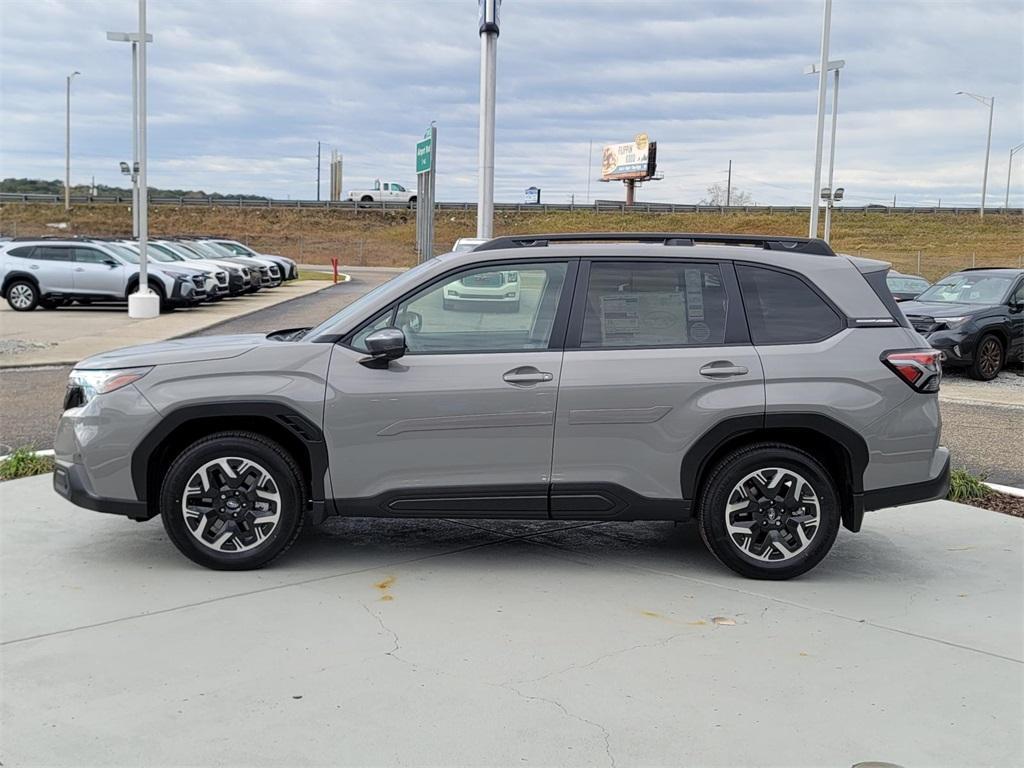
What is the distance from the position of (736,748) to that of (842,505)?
2.25 meters

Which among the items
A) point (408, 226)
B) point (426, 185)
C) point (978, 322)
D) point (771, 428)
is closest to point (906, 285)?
point (978, 322)

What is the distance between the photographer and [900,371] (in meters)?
5.32

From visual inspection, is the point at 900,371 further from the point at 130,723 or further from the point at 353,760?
the point at 130,723

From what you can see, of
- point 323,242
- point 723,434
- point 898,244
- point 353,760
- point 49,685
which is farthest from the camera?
point 323,242

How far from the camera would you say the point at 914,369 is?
5328mm

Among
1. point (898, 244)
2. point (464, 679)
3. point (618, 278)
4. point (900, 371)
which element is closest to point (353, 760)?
point (464, 679)

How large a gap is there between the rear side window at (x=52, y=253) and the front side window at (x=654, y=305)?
21.1 metres

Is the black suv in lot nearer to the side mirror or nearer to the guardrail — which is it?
the side mirror

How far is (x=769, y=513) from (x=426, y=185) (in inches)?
956

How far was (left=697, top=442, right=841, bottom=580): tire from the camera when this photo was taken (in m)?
5.33

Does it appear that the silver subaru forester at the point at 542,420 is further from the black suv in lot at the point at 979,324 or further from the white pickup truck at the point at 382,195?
the white pickup truck at the point at 382,195

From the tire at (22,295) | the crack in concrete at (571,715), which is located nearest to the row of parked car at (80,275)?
the tire at (22,295)

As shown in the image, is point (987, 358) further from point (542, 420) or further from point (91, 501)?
point (91, 501)

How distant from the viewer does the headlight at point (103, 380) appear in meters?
5.33
